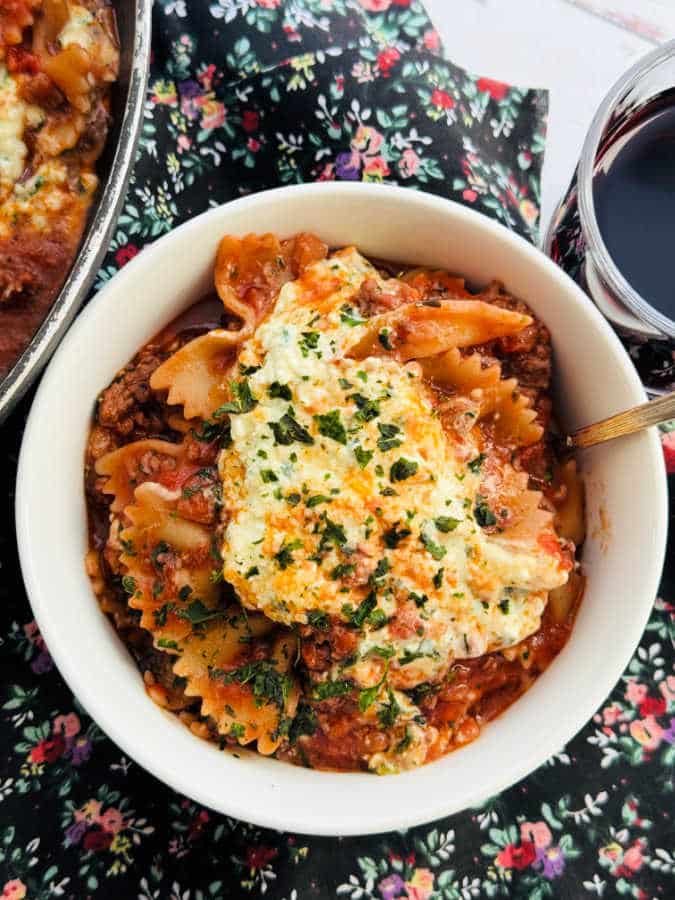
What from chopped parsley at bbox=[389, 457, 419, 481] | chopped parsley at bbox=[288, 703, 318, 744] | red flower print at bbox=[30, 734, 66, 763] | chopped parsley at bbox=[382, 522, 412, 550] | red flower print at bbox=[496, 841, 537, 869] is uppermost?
chopped parsley at bbox=[389, 457, 419, 481]

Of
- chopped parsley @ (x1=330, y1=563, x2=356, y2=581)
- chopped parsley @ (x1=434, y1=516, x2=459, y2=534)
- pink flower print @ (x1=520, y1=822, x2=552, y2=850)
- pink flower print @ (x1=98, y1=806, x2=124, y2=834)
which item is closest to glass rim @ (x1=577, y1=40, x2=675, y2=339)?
chopped parsley @ (x1=434, y1=516, x2=459, y2=534)

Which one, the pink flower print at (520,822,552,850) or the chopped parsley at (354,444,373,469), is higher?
the chopped parsley at (354,444,373,469)

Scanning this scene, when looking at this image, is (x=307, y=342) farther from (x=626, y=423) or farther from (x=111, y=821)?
(x=111, y=821)

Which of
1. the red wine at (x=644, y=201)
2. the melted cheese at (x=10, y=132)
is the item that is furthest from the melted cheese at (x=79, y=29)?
the red wine at (x=644, y=201)

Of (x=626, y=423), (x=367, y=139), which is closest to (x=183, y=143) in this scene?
(x=367, y=139)

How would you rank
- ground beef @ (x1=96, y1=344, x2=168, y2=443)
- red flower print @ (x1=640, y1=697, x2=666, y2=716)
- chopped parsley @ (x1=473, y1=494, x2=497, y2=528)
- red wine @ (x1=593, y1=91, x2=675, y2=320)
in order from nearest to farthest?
chopped parsley @ (x1=473, y1=494, x2=497, y2=528)
ground beef @ (x1=96, y1=344, x2=168, y2=443)
red wine @ (x1=593, y1=91, x2=675, y2=320)
red flower print @ (x1=640, y1=697, x2=666, y2=716)

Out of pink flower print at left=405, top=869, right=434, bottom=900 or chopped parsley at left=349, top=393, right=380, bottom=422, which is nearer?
chopped parsley at left=349, top=393, right=380, bottom=422

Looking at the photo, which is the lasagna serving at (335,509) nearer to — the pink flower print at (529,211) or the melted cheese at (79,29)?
the pink flower print at (529,211)

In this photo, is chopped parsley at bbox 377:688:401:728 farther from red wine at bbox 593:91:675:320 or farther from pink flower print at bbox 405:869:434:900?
red wine at bbox 593:91:675:320
